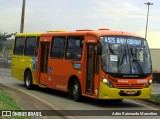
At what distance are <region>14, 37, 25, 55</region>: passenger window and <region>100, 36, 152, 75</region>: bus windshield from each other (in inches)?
309

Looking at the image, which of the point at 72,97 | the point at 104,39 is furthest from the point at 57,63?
the point at 104,39

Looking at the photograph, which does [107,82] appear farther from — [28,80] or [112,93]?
[28,80]

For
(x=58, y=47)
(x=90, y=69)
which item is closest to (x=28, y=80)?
(x=58, y=47)

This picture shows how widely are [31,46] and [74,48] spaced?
468 centimetres

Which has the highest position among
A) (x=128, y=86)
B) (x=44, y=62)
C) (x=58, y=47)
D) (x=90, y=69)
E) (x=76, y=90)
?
(x=58, y=47)

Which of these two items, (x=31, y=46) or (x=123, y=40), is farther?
(x=31, y=46)

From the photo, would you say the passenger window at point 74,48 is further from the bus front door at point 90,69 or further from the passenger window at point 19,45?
the passenger window at point 19,45

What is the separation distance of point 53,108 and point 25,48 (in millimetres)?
8362

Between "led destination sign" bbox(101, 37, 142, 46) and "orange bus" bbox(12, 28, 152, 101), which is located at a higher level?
"led destination sign" bbox(101, 37, 142, 46)

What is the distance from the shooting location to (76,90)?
623 inches

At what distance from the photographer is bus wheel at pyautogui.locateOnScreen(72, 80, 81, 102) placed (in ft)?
51.3

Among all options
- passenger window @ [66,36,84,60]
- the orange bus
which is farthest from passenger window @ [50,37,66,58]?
passenger window @ [66,36,84,60]

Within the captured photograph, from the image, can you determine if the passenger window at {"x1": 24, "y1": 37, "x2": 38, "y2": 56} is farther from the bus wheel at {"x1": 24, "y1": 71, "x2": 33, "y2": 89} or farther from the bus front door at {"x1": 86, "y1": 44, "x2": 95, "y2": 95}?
the bus front door at {"x1": 86, "y1": 44, "x2": 95, "y2": 95}

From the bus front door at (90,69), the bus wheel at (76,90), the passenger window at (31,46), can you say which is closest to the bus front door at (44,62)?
the passenger window at (31,46)
